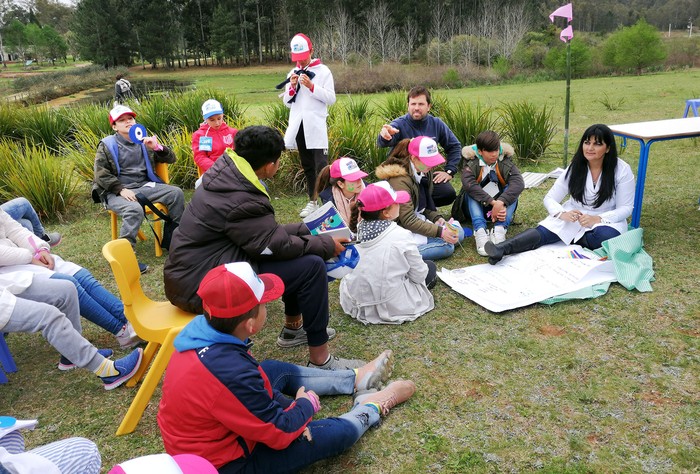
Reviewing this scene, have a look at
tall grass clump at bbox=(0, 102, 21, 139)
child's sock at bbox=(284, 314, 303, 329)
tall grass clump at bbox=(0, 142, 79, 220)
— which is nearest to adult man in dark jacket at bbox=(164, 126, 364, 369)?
→ child's sock at bbox=(284, 314, 303, 329)

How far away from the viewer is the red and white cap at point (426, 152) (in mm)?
3967

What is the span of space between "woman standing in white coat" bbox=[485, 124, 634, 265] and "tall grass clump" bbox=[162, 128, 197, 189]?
3.88 metres

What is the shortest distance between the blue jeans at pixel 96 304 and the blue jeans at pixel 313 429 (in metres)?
1.20

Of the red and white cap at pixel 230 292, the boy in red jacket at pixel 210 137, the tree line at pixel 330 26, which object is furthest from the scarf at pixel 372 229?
the tree line at pixel 330 26

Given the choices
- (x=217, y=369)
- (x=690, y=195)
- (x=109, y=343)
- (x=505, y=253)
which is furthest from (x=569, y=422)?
(x=690, y=195)

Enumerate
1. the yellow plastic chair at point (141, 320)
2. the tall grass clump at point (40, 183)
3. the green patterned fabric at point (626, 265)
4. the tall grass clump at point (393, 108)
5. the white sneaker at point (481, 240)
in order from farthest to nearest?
the tall grass clump at point (393, 108)
the tall grass clump at point (40, 183)
the white sneaker at point (481, 240)
the green patterned fabric at point (626, 265)
the yellow plastic chair at point (141, 320)

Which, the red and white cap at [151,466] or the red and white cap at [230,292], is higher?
the red and white cap at [230,292]

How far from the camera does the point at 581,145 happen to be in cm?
390

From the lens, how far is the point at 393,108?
739 cm

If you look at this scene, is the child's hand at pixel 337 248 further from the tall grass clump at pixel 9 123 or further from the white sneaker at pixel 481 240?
the tall grass clump at pixel 9 123

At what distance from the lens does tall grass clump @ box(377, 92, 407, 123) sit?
727cm

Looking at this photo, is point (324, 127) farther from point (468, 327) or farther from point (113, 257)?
point (113, 257)

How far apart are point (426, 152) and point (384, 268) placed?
126 centimetres

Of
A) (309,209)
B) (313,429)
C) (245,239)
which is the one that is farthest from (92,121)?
(313,429)
